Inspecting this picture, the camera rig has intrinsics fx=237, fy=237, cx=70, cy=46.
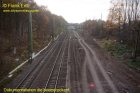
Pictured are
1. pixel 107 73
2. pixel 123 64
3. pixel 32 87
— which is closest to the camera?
pixel 32 87

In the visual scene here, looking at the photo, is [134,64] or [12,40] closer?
[134,64]

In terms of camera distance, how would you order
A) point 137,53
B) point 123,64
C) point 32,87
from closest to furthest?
point 32,87 → point 123,64 → point 137,53

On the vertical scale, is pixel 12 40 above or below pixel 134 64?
above

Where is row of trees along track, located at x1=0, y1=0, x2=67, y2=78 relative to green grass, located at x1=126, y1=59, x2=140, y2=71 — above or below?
above

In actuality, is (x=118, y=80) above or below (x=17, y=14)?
below

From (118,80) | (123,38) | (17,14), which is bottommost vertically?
(118,80)

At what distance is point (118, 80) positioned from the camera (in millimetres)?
22188

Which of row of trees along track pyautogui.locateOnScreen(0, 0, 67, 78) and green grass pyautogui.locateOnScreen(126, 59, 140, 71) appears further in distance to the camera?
row of trees along track pyautogui.locateOnScreen(0, 0, 67, 78)

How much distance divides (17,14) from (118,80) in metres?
32.5

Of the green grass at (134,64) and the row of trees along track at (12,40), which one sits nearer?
the green grass at (134,64)

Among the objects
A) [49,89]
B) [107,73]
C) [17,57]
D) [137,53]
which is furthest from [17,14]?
[49,89]

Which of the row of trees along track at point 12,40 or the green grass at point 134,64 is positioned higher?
the row of trees along track at point 12,40

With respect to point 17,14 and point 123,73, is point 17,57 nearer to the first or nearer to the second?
point 123,73

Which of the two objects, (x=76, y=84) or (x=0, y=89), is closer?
(x=0, y=89)
